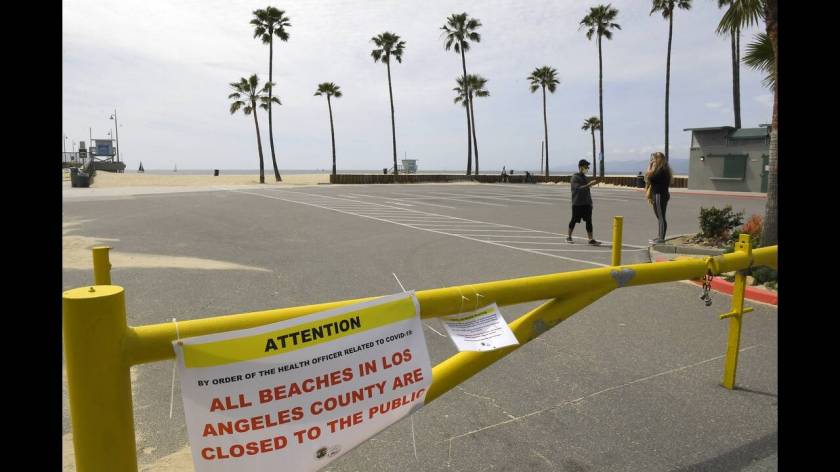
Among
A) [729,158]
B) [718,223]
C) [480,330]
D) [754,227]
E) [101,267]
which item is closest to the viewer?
[101,267]

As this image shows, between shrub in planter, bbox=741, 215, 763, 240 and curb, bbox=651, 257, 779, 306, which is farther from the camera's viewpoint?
shrub in planter, bbox=741, 215, 763, 240

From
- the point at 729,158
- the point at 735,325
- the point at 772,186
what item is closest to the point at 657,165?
the point at 772,186

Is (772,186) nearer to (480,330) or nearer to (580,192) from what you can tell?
(580,192)

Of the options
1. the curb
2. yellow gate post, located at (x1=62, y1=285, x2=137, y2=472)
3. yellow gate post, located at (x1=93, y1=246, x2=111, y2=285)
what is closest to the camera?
yellow gate post, located at (x1=62, y1=285, x2=137, y2=472)

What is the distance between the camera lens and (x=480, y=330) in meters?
2.14

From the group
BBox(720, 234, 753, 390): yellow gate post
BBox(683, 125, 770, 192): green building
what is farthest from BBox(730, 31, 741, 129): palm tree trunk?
BBox(720, 234, 753, 390): yellow gate post

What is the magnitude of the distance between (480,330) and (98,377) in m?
1.31

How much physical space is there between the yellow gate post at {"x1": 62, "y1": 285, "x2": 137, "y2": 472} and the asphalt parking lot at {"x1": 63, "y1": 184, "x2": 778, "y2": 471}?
1.67m

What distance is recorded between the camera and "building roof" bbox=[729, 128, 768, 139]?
100ft

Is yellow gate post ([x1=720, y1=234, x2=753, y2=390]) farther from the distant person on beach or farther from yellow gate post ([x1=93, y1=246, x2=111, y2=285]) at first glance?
the distant person on beach
